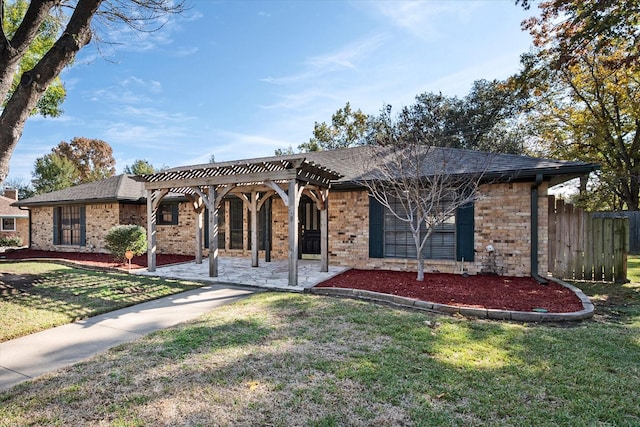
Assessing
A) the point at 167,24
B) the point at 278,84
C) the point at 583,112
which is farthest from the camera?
the point at 583,112

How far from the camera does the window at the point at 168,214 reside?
1267cm

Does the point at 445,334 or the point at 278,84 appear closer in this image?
the point at 445,334

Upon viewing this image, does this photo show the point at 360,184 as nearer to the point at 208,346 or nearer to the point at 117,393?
Answer: the point at 208,346

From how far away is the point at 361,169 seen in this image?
9.72 m

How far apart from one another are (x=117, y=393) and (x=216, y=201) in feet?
18.0

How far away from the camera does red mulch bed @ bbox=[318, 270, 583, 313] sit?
203 inches

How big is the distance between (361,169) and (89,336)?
769 centimetres

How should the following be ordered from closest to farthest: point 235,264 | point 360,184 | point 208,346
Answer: point 208,346 → point 360,184 → point 235,264

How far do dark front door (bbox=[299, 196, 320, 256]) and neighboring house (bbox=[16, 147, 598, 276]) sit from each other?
37 millimetres

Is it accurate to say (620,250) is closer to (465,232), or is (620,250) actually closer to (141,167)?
(465,232)

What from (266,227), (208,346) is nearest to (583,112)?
(266,227)

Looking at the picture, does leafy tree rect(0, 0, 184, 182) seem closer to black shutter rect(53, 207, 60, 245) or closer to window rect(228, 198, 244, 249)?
window rect(228, 198, 244, 249)

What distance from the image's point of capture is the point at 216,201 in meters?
7.69

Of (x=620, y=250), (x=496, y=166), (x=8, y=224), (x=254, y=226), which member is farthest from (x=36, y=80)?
(x=8, y=224)
